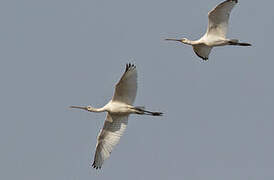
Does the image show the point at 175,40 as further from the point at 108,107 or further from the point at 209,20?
the point at 108,107

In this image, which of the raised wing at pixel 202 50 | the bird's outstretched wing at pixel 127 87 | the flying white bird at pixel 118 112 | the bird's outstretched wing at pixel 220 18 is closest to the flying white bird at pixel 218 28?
the bird's outstretched wing at pixel 220 18

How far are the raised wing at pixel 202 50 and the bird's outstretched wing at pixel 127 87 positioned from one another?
Answer: 5.96m

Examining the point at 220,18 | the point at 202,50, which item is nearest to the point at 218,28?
the point at 220,18

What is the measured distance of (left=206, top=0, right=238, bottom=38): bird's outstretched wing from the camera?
1569 inches

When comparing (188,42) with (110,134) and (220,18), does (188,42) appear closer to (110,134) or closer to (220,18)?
(220,18)

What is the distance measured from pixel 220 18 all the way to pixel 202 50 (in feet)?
8.65

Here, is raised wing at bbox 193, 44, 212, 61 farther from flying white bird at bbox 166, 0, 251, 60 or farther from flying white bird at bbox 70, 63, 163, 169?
flying white bird at bbox 70, 63, 163, 169

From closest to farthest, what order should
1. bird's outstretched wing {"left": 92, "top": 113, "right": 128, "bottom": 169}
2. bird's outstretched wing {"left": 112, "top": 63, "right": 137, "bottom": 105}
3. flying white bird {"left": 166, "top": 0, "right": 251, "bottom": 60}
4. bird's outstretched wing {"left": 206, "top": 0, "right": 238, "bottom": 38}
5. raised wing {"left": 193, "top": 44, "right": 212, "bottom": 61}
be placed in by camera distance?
bird's outstretched wing {"left": 112, "top": 63, "right": 137, "bottom": 105}
bird's outstretched wing {"left": 92, "top": 113, "right": 128, "bottom": 169}
bird's outstretched wing {"left": 206, "top": 0, "right": 238, "bottom": 38}
flying white bird {"left": 166, "top": 0, "right": 251, "bottom": 60}
raised wing {"left": 193, "top": 44, "right": 212, "bottom": 61}

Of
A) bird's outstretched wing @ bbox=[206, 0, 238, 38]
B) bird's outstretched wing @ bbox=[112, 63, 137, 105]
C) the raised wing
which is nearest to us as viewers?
bird's outstretched wing @ bbox=[112, 63, 137, 105]

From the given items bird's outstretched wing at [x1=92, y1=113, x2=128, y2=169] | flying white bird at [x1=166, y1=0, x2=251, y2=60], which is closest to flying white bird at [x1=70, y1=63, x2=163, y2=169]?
bird's outstretched wing at [x1=92, y1=113, x2=128, y2=169]

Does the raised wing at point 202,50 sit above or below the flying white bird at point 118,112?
above

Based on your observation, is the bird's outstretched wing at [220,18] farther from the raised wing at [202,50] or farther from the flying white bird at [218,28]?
the raised wing at [202,50]

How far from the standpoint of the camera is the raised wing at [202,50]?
42.7m

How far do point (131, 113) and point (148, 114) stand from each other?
68 cm
